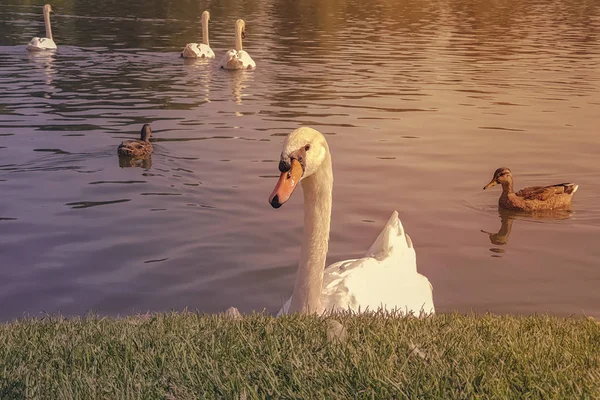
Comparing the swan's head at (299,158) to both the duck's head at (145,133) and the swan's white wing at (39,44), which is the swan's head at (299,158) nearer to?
the duck's head at (145,133)

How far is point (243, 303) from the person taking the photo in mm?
10633

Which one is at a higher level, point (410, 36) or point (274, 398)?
point (274, 398)

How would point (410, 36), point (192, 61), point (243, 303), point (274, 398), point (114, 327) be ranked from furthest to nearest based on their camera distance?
point (410, 36) → point (192, 61) → point (243, 303) → point (114, 327) → point (274, 398)

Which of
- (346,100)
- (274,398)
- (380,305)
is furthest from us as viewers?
(346,100)

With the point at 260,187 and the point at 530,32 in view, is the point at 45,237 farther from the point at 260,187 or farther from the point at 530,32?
the point at 530,32

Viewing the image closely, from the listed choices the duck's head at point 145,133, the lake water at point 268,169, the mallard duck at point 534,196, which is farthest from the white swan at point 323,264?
the duck's head at point 145,133

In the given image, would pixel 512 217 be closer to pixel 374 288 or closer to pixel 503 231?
pixel 503 231

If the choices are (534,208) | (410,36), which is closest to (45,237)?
(534,208)

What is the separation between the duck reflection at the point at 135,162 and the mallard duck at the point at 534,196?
6.41m

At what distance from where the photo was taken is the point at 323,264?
821 cm

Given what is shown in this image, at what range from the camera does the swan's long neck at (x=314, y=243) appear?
7.86 m

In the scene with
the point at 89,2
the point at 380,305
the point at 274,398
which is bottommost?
the point at 89,2

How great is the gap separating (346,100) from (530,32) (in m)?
27.2

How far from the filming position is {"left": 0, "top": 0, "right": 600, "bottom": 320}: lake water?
11320 mm
